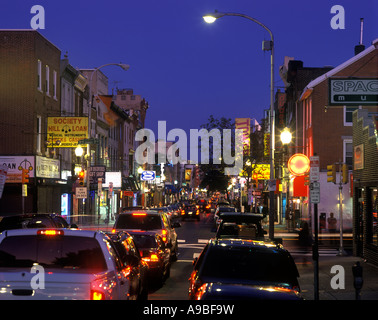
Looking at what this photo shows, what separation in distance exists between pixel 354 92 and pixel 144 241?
6.69 m

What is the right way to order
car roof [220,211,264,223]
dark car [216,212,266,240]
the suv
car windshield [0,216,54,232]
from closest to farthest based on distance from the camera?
car windshield [0,216,54,232], the suv, dark car [216,212,266,240], car roof [220,211,264,223]

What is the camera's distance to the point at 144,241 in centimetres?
1714

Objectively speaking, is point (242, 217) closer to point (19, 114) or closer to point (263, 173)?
point (19, 114)

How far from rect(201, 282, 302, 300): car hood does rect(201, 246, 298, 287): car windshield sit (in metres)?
0.54

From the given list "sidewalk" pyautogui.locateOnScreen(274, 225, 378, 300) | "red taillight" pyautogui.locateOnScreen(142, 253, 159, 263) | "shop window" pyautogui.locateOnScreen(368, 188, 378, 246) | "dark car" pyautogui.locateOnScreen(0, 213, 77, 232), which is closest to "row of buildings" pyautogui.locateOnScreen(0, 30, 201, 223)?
"dark car" pyautogui.locateOnScreen(0, 213, 77, 232)

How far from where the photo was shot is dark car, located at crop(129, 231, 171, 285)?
1642 cm

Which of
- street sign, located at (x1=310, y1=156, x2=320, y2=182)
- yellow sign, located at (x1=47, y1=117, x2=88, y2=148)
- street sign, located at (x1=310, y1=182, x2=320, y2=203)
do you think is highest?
yellow sign, located at (x1=47, y1=117, x2=88, y2=148)

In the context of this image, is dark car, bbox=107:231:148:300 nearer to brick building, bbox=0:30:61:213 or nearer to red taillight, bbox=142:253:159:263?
red taillight, bbox=142:253:159:263

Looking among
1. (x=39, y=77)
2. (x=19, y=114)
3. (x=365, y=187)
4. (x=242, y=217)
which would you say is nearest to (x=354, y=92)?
(x=242, y=217)

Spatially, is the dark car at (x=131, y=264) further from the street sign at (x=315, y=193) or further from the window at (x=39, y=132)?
the window at (x=39, y=132)

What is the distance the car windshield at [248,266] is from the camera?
9.78 metres

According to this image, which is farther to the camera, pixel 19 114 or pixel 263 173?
pixel 263 173

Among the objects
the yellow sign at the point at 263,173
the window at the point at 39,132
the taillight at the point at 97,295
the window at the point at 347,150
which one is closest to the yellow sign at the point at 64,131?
the window at the point at 39,132
